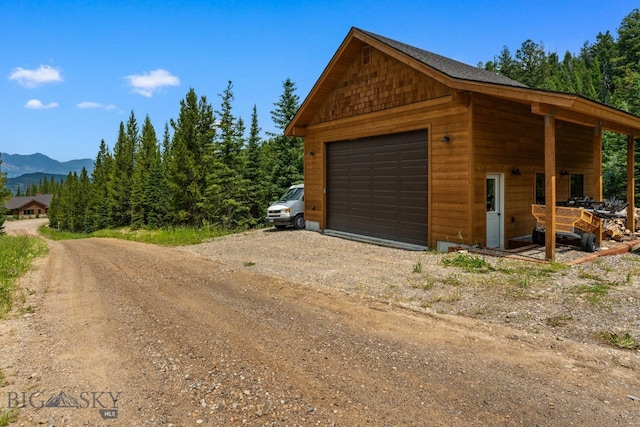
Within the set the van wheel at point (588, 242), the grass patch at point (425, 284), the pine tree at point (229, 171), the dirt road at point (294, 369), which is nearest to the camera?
the dirt road at point (294, 369)

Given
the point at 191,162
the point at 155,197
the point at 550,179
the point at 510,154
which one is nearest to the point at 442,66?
the point at 510,154

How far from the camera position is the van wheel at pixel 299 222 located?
54.0 feet

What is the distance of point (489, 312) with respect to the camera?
5434 millimetres

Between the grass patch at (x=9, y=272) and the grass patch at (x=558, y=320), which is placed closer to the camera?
the grass patch at (x=558, y=320)

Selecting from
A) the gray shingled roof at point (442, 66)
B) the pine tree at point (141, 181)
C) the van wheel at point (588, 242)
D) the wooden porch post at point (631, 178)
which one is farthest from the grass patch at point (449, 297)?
the pine tree at point (141, 181)

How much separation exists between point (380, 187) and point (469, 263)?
15.5 feet

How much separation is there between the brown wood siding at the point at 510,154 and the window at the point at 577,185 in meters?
1.28

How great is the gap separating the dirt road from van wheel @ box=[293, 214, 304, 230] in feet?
33.7

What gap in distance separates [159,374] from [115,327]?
185 cm

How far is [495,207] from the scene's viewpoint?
10.6 meters

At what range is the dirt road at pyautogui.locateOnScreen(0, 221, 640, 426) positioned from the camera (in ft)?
9.78

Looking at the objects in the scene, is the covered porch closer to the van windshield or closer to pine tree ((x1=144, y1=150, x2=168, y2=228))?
the van windshield

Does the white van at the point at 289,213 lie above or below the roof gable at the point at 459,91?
below

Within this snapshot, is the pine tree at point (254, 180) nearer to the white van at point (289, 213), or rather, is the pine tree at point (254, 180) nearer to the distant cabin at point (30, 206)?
the white van at point (289, 213)
